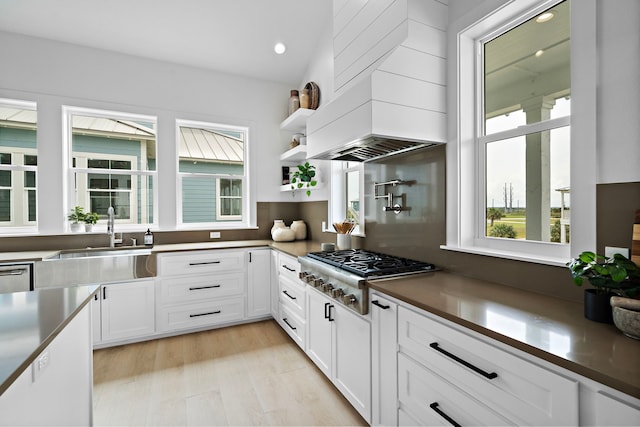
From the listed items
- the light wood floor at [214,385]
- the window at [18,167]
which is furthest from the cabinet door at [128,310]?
the window at [18,167]

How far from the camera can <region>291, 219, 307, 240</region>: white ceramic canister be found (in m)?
3.93

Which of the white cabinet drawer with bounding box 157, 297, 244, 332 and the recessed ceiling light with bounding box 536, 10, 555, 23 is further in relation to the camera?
the white cabinet drawer with bounding box 157, 297, 244, 332

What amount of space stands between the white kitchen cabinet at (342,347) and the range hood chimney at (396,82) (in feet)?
3.70

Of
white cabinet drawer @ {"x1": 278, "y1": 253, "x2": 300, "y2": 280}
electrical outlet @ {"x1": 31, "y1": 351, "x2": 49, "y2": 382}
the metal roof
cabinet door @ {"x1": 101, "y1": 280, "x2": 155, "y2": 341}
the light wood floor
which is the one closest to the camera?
electrical outlet @ {"x1": 31, "y1": 351, "x2": 49, "y2": 382}

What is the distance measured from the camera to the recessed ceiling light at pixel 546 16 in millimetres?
1578

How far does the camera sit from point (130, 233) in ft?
11.3

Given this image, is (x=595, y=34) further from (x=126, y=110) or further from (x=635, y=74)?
(x=126, y=110)

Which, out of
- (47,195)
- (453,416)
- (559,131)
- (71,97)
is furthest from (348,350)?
(71,97)

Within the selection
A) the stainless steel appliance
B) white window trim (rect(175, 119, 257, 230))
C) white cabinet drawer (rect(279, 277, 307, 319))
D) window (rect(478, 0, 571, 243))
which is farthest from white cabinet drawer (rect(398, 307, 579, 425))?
white window trim (rect(175, 119, 257, 230))

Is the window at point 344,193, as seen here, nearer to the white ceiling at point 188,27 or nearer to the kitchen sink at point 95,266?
the white ceiling at point 188,27

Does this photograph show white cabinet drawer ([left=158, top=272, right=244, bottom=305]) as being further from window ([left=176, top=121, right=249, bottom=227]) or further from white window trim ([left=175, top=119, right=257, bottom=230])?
window ([left=176, top=121, right=249, bottom=227])

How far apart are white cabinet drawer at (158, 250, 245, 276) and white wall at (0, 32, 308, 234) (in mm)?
646

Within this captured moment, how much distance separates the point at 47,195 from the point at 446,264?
3.78m

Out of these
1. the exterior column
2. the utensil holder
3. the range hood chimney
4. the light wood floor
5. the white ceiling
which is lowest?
the light wood floor
